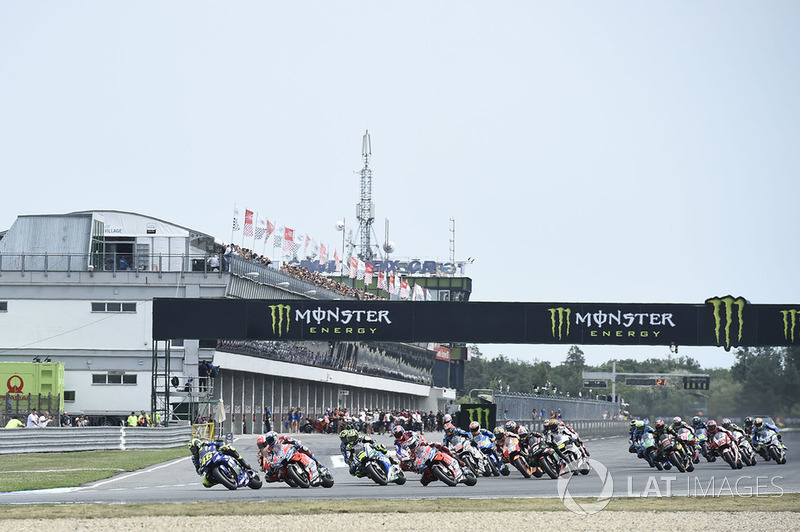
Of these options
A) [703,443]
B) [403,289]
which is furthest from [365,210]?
[703,443]

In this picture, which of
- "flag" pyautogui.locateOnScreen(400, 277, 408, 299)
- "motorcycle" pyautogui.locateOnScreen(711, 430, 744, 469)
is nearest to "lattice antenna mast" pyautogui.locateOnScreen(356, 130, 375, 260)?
"flag" pyautogui.locateOnScreen(400, 277, 408, 299)

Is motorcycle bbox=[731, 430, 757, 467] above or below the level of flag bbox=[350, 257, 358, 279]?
below

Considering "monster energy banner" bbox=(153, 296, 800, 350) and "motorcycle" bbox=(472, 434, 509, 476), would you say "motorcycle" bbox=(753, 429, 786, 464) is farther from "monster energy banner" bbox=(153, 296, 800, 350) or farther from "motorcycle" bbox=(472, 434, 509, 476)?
"monster energy banner" bbox=(153, 296, 800, 350)

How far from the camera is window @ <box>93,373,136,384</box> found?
Result: 2341 inches

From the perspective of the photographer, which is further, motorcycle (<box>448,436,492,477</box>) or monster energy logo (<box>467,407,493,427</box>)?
monster energy logo (<box>467,407,493,427</box>)

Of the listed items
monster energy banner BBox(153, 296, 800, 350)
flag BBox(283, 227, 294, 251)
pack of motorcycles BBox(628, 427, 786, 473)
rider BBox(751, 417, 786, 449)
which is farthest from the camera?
flag BBox(283, 227, 294, 251)

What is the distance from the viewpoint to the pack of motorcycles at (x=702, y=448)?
105 feet

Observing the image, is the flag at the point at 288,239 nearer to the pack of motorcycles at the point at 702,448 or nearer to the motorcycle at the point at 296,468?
the pack of motorcycles at the point at 702,448

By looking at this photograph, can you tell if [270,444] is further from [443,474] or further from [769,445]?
[769,445]

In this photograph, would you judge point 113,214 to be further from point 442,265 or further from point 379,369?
point 442,265

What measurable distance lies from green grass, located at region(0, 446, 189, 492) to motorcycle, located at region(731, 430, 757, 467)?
15.7m

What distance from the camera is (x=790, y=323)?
5178cm

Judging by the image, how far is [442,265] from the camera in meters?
144

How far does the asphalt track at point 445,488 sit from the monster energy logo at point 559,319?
1720cm
